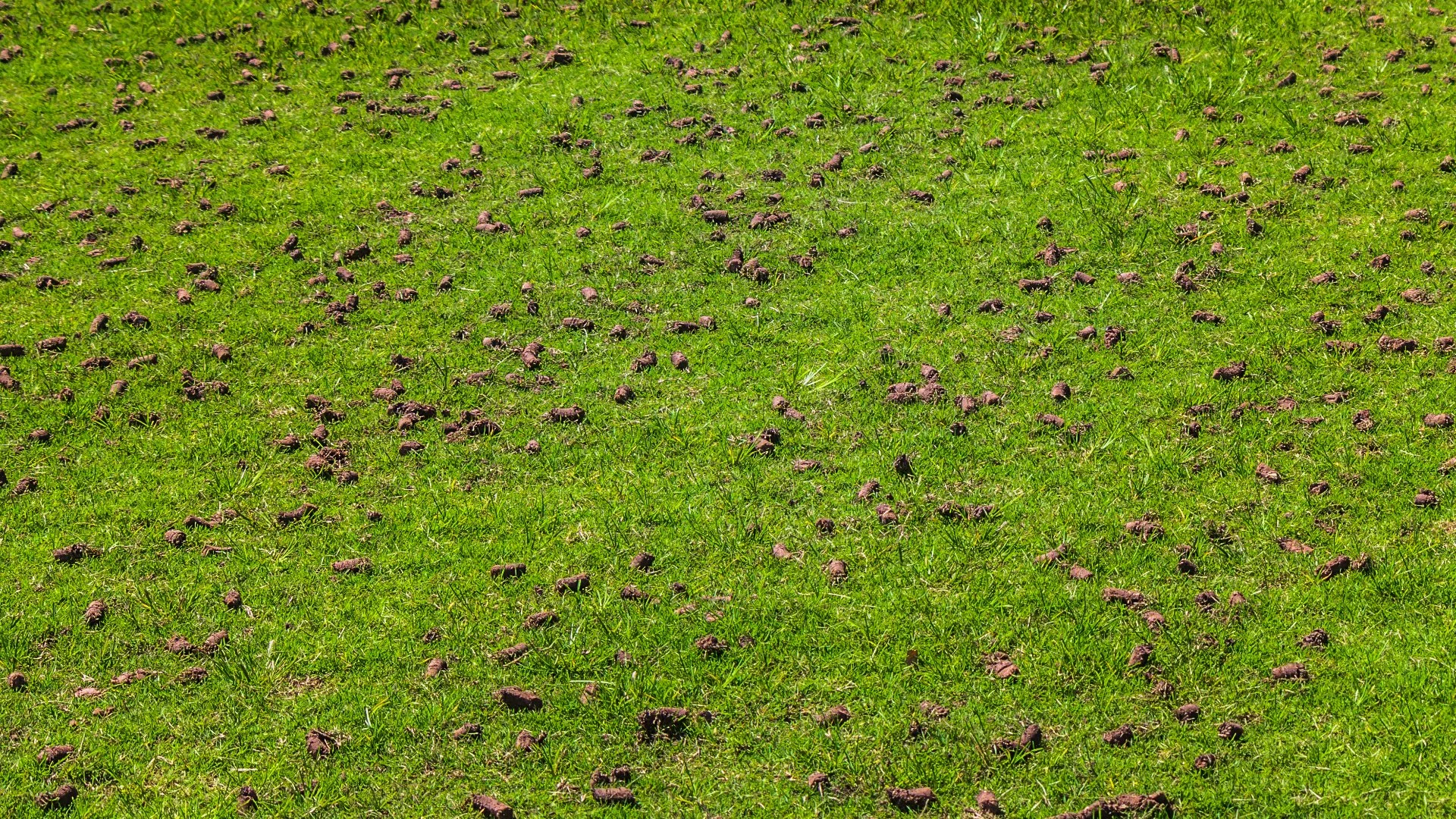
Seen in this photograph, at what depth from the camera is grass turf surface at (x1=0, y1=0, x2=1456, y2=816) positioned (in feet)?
22.0

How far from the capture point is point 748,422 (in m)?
8.96

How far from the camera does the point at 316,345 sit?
9984 mm

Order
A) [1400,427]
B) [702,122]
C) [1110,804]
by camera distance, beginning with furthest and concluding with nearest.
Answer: [702,122]
[1400,427]
[1110,804]

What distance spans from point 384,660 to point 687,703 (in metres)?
1.70

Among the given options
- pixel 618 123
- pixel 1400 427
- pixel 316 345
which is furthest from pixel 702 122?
pixel 1400 427

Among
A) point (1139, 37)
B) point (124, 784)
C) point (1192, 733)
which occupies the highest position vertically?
point (1139, 37)

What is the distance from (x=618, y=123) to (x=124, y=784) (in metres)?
7.87

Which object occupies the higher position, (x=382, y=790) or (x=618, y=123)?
(x=618, y=123)

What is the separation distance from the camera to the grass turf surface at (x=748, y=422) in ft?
22.0

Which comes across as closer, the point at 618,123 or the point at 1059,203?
the point at 1059,203

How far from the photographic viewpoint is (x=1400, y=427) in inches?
332

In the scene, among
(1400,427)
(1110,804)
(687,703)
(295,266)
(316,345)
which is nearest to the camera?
(1110,804)

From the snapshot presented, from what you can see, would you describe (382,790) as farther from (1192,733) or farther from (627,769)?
(1192,733)

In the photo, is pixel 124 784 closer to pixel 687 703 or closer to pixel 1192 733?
pixel 687 703
